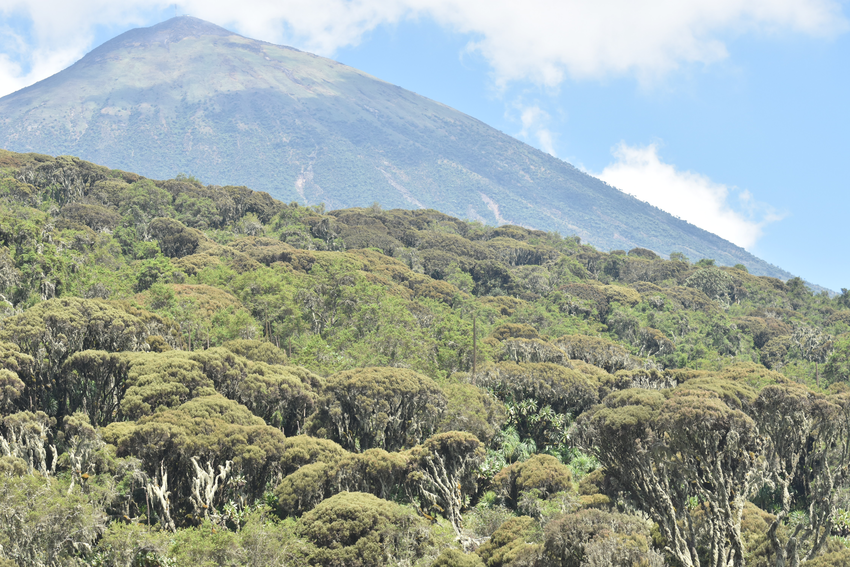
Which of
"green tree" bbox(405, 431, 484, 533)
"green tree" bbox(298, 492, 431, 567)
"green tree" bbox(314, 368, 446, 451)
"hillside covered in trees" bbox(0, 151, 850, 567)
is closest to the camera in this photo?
"hillside covered in trees" bbox(0, 151, 850, 567)

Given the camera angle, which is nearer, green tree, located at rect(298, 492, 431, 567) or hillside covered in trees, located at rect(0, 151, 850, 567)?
hillside covered in trees, located at rect(0, 151, 850, 567)

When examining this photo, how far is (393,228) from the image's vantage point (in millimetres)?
112000

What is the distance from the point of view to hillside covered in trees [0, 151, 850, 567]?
21.7 meters

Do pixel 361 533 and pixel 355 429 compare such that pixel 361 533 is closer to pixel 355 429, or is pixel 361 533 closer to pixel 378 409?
pixel 378 409

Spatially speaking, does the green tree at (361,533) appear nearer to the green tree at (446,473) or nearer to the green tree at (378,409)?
the green tree at (446,473)

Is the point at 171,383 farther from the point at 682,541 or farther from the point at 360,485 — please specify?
the point at 682,541

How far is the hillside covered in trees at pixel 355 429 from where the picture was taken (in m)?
21.7

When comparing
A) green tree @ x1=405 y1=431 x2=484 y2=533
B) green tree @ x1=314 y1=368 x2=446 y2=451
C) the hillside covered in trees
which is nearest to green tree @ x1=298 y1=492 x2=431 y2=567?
the hillside covered in trees

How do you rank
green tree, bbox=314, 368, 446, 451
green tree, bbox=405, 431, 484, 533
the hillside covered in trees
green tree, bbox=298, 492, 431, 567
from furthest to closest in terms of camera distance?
green tree, bbox=314, 368, 446, 451
green tree, bbox=405, 431, 484, 533
green tree, bbox=298, 492, 431, 567
the hillside covered in trees

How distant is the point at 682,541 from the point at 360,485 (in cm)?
1388

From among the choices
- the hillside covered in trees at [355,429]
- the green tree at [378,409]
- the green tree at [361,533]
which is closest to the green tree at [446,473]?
the hillside covered in trees at [355,429]

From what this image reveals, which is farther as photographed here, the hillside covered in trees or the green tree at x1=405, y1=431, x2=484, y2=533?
the green tree at x1=405, y1=431, x2=484, y2=533

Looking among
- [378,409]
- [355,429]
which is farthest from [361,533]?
[355,429]

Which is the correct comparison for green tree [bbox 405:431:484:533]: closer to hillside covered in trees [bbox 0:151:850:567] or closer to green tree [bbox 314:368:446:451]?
hillside covered in trees [bbox 0:151:850:567]
